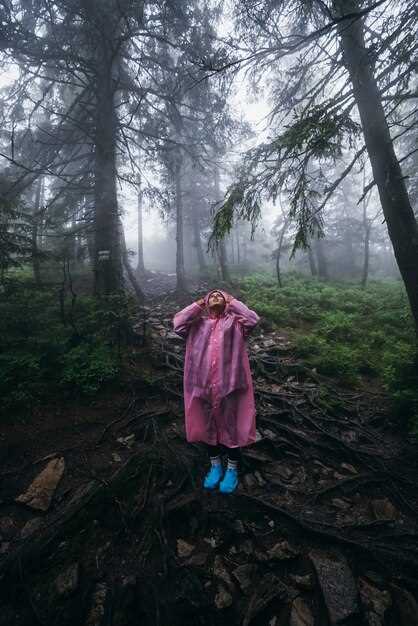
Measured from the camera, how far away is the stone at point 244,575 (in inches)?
105

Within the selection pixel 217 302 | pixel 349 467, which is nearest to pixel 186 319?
pixel 217 302

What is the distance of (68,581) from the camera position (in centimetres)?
264

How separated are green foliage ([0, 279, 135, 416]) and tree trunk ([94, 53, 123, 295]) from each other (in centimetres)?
74

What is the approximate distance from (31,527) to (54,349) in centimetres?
341

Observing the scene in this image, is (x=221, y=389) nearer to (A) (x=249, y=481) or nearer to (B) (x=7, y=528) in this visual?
(A) (x=249, y=481)

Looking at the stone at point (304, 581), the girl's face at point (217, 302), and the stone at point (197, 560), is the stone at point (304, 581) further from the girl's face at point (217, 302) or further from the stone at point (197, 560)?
the girl's face at point (217, 302)

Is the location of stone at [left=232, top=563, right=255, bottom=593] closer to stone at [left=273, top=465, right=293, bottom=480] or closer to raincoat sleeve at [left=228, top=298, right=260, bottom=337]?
stone at [left=273, top=465, right=293, bottom=480]

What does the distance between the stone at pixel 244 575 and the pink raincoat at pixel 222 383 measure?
115cm

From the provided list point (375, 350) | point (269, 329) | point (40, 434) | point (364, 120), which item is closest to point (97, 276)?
point (40, 434)

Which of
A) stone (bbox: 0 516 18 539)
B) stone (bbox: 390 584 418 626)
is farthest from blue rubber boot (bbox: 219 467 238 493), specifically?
stone (bbox: 0 516 18 539)

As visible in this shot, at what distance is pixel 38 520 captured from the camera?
10.7 ft

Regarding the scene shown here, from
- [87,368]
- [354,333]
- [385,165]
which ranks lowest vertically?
[354,333]

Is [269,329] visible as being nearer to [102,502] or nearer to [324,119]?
[324,119]

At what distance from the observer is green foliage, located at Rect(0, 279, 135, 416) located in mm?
5027
